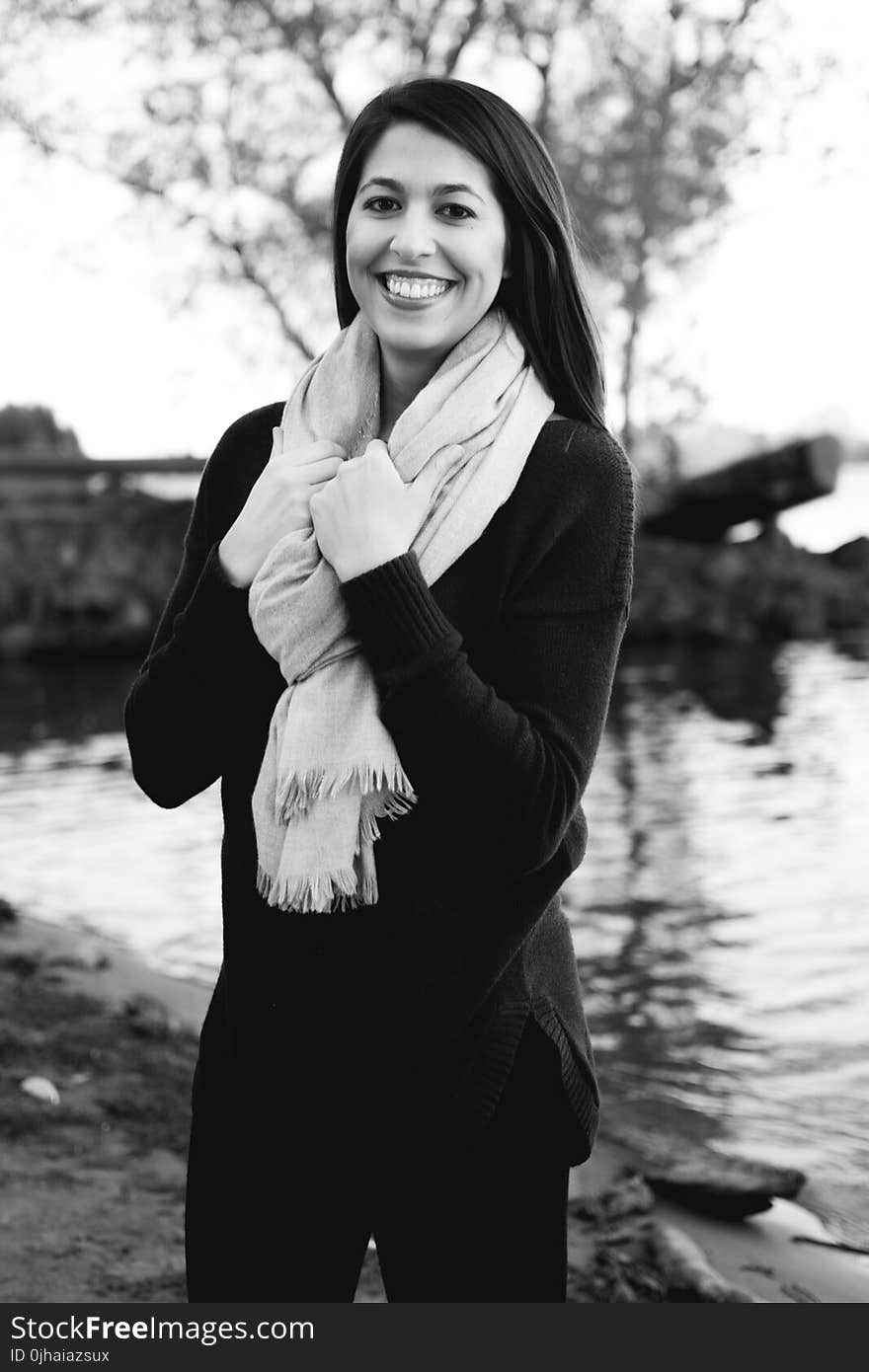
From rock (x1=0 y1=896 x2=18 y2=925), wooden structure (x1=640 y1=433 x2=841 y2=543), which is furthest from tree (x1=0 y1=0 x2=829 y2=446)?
rock (x1=0 y1=896 x2=18 y2=925)

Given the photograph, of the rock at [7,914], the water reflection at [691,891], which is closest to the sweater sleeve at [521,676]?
the water reflection at [691,891]

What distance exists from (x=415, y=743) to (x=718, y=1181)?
263cm

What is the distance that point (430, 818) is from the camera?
1802 millimetres

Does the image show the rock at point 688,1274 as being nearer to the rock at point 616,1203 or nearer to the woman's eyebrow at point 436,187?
the rock at point 616,1203

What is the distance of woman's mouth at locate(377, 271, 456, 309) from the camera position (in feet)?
6.13

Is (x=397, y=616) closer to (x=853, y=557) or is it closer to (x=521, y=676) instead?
(x=521, y=676)

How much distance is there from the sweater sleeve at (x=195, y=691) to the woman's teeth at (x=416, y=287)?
38 centimetres

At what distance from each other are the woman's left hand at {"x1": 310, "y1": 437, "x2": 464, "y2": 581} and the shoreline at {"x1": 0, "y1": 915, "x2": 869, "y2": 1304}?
1887 millimetres

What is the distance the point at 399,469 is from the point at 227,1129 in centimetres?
81

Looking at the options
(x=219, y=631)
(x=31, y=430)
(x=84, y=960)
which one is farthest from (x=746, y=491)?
(x=219, y=631)

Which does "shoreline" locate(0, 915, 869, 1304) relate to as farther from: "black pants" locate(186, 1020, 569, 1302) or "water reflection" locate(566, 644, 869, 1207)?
"black pants" locate(186, 1020, 569, 1302)

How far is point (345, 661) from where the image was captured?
1.80 meters

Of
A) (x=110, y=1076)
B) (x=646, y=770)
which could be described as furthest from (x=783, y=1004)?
(x=646, y=770)

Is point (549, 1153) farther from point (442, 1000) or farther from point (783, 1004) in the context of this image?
point (783, 1004)
